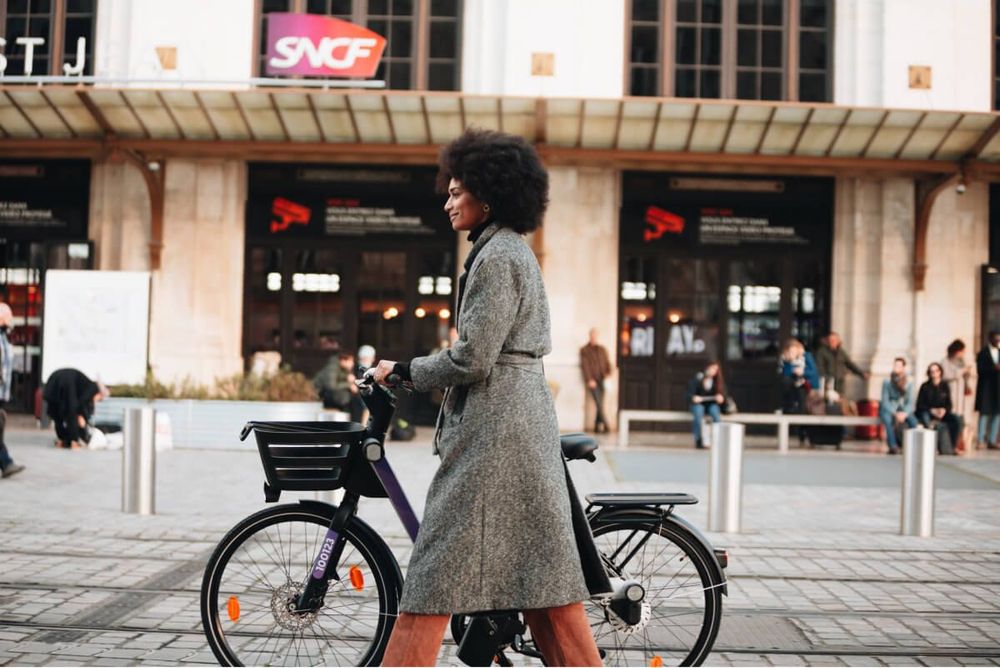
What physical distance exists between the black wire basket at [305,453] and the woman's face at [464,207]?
84 cm

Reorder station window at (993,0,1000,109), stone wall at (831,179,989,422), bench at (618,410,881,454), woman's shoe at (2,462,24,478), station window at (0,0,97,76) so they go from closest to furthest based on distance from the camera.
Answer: woman's shoe at (2,462,24,478), bench at (618,410,881,454), stone wall at (831,179,989,422), station window at (993,0,1000,109), station window at (0,0,97,76)

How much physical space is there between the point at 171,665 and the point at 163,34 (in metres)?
15.0

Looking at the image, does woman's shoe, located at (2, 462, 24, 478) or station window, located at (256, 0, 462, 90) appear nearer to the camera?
woman's shoe, located at (2, 462, 24, 478)

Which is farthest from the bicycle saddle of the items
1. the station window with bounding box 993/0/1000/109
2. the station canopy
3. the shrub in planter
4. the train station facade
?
the station window with bounding box 993/0/1000/109

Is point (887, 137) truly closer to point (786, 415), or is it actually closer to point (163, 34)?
point (786, 415)

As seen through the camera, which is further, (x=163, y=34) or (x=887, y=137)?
(x=163, y=34)

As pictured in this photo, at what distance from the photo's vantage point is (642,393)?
1816cm

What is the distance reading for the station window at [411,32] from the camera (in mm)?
17938

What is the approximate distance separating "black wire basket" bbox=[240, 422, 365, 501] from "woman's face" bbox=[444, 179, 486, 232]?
2.76 feet

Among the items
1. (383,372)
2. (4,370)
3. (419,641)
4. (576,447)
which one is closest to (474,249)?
(383,372)

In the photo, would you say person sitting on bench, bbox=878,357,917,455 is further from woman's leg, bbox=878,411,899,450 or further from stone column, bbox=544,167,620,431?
stone column, bbox=544,167,620,431

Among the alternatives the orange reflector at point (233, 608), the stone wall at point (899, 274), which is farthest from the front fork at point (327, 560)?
the stone wall at point (899, 274)

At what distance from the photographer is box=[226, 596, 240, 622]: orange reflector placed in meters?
3.85

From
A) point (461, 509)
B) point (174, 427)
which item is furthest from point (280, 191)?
point (461, 509)
